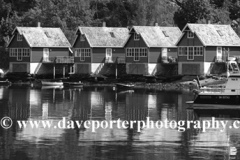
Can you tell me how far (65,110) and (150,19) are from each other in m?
70.8

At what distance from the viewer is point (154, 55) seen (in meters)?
117

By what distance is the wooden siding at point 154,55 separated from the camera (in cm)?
11631

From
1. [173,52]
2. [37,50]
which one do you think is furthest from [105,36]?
[173,52]

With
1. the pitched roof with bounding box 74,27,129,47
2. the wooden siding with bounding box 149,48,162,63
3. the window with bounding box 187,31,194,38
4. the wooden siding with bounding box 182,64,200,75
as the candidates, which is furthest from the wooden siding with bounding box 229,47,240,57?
the pitched roof with bounding box 74,27,129,47

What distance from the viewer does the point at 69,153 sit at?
42406mm

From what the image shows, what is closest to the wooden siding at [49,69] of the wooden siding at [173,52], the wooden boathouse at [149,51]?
the wooden boathouse at [149,51]

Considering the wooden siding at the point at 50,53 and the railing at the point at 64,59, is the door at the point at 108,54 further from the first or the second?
the wooden siding at the point at 50,53

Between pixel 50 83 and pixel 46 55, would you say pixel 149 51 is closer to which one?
pixel 50 83

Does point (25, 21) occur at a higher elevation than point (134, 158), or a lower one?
higher

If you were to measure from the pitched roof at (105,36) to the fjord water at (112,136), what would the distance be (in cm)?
4559

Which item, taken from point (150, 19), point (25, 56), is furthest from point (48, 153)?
point (150, 19)

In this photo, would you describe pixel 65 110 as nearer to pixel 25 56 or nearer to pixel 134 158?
pixel 134 158

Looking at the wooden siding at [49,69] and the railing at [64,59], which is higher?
the railing at [64,59]

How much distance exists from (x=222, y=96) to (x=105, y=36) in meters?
57.6
